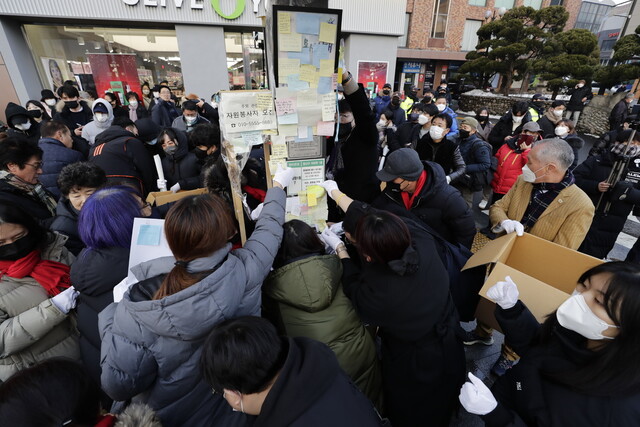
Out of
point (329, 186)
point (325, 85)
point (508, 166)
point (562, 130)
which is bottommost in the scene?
point (508, 166)

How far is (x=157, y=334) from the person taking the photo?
1229 millimetres

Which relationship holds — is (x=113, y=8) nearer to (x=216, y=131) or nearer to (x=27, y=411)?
(x=216, y=131)

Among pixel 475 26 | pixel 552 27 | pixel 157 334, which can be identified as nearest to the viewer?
pixel 157 334

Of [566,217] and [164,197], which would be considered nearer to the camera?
[566,217]

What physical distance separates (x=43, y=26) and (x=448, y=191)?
49.1ft

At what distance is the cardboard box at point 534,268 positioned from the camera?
1.80m

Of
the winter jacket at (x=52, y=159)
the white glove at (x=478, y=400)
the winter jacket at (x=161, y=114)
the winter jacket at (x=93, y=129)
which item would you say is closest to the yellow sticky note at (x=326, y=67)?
the white glove at (x=478, y=400)

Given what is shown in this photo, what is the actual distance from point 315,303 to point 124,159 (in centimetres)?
272

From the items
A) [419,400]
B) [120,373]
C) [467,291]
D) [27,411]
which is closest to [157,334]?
[120,373]

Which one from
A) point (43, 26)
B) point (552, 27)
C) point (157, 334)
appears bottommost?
point (157, 334)

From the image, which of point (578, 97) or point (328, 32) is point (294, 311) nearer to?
point (328, 32)

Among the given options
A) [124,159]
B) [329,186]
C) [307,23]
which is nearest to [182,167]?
[124,159]

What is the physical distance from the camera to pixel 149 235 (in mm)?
1614

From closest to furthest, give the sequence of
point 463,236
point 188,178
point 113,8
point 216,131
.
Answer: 1. point 463,236
2. point 216,131
3. point 188,178
4. point 113,8
